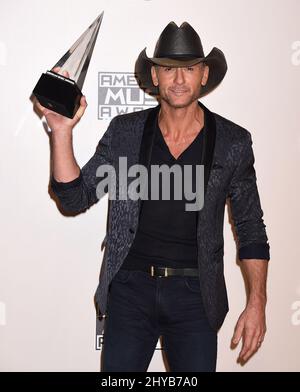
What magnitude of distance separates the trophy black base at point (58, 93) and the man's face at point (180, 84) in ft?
1.56

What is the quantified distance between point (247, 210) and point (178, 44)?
35.0 inches

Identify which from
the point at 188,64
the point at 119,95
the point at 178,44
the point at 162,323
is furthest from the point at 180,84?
the point at 162,323

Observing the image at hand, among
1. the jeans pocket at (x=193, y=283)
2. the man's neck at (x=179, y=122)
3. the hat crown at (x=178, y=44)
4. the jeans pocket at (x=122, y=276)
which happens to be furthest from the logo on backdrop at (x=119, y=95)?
the jeans pocket at (x=193, y=283)

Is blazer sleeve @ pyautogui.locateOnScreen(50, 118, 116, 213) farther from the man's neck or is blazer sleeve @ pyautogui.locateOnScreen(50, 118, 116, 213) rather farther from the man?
the man's neck

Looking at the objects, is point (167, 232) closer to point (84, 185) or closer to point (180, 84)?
point (84, 185)

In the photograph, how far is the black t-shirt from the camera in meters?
2.33

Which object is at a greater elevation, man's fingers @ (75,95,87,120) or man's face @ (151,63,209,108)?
man's face @ (151,63,209,108)

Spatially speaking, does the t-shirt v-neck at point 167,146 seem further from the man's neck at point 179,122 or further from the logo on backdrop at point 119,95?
the logo on backdrop at point 119,95

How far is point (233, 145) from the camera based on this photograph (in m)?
2.48

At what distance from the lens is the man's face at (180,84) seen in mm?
2428

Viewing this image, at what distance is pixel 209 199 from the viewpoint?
7.90ft

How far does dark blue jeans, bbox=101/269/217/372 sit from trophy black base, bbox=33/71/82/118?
805mm

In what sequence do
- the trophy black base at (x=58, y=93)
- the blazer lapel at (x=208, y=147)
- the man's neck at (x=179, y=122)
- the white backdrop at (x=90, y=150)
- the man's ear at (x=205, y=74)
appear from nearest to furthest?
the trophy black base at (x=58, y=93) → the blazer lapel at (x=208, y=147) → the man's neck at (x=179, y=122) → the man's ear at (x=205, y=74) → the white backdrop at (x=90, y=150)

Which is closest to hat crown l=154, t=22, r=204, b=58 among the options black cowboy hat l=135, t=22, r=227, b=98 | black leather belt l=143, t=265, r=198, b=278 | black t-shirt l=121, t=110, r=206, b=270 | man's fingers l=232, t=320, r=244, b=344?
black cowboy hat l=135, t=22, r=227, b=98
